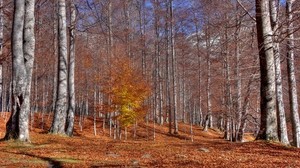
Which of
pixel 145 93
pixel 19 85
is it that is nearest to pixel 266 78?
pixel 19 85

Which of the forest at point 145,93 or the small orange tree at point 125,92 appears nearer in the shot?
the forest at point 145,93

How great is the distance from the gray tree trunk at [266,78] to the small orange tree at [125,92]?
14.8m

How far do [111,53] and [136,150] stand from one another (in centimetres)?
1826

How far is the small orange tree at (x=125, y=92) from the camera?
2469 cm

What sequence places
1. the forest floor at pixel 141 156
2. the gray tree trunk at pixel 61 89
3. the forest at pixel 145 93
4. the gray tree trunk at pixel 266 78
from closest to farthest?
the forest floor at pixel 141 156 → the forest at pixel 145 93 → the gray tree trunk at pixel 266 78 → the gray tree trunk at pixel 61 89

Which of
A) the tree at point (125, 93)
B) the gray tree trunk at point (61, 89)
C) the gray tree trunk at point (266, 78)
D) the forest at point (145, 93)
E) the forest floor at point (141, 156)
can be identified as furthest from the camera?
the tree at point (125, 93)

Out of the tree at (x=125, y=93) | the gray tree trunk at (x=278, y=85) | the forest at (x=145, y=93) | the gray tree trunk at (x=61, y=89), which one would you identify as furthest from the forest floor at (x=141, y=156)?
the tree at (x=125, y=93)

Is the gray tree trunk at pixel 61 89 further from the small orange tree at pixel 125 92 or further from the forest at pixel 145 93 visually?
the small orange tree at pixel 125 92

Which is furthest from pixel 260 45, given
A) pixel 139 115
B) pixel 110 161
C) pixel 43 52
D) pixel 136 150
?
pixel 43 52

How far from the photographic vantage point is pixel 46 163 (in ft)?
25.0

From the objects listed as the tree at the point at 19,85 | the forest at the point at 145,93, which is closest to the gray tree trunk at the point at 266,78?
the forest at the point at 145,93

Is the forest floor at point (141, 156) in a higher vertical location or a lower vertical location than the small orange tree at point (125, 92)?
lower

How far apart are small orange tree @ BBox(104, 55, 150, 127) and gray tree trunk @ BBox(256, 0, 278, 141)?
48.5ft

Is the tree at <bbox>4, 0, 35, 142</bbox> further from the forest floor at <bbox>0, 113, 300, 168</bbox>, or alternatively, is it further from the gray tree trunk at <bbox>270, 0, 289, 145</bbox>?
the gray tree trunk at <bbox>270, 0, 289, 145</bbox>
